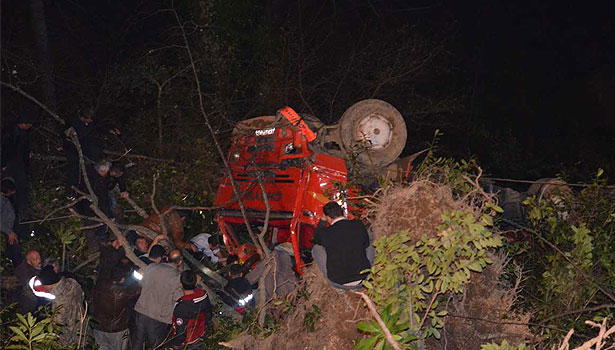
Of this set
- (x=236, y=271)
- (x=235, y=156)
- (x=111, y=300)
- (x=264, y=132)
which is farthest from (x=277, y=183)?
(x=111, y=300)

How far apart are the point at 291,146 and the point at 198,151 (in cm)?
305

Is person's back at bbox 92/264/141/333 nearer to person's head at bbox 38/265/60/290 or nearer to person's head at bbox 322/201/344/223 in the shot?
person's head at bbox 38/265/60/290

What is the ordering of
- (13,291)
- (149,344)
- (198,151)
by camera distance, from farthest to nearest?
(198,151) < (13,291) < (149,344)

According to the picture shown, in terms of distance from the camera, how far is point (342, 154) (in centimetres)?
988

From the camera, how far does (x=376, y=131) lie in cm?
960

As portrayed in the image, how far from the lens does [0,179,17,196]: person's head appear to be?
29.7 feet

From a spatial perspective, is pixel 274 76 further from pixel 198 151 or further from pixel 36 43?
pixel 36 43

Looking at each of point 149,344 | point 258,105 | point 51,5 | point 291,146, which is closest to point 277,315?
point 149,344

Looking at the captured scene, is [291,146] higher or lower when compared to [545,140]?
higher

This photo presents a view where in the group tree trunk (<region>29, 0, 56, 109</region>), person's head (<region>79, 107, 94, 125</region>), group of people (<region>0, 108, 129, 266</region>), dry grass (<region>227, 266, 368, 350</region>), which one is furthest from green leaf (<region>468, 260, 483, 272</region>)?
tree trunk (<region>29, 0, 56, 109</region>)

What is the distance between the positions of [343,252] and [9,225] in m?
5.24

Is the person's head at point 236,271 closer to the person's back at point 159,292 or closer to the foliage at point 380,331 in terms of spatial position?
the person's back at point 159,292

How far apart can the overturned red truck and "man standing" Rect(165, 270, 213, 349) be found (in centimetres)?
187

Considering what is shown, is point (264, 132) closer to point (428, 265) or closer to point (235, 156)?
point (235, 156)
